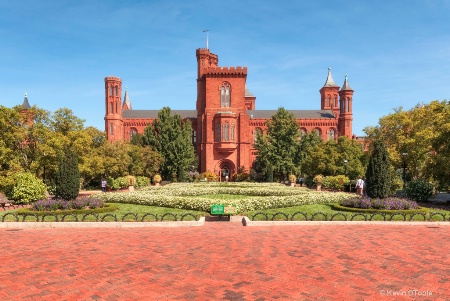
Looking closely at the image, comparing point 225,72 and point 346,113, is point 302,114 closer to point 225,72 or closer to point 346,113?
point 346,113

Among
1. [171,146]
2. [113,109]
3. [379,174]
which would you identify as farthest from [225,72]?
[379,174]

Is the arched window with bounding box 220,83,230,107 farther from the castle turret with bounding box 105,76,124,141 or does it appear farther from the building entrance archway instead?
the castle turret with bounding box 105,76,124,141

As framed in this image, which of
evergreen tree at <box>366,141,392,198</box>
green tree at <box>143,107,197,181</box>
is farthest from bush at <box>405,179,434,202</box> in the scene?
green tree at <box>143,107,197,181</box>

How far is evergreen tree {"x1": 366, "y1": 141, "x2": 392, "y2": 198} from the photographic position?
17.3 m

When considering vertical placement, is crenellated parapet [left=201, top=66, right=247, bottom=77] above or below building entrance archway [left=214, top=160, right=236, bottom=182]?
above

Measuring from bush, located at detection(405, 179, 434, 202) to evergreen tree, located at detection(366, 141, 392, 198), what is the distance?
7400mm

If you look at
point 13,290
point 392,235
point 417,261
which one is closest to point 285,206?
point 392,235

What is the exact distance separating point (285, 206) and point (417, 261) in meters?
10.9

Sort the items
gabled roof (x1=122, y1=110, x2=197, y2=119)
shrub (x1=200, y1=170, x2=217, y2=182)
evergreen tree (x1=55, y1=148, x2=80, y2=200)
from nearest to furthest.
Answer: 1. evergreen tree (x1=55, y1=148, x2=80, y2=200)
2. shrub (x1=200, y1=170, x2=217, y2=182)
3. gabled roof (x1=122, y1=110, x2=197, y2=119)

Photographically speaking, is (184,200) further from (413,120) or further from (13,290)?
(413,120)

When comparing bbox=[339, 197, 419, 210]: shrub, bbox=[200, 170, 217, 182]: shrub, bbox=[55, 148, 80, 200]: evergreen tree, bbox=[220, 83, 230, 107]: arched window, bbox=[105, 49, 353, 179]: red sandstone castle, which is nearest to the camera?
bbox=[339, 197, 419, 210]: shrub

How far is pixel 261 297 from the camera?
6.07m

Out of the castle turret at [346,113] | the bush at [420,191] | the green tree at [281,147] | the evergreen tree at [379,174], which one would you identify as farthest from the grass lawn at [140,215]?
the castle turret at [346,113]

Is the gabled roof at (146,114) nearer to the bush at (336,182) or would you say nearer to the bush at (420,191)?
the bush at (336,182)
